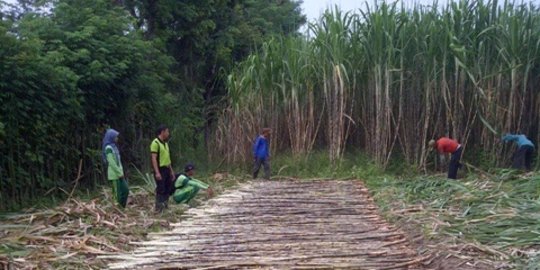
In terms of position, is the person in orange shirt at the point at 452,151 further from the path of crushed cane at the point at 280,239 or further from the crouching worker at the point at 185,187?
the crouching worker at the point at 185,187

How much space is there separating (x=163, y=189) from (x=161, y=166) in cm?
27

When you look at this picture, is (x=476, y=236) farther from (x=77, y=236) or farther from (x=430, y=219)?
(x=77, y=236)

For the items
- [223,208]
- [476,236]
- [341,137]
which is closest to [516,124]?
[341,137]

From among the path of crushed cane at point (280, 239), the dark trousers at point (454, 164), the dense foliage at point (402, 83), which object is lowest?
the path of crushed cane at point (280, 239)

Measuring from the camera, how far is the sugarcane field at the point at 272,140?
5352 millimetres

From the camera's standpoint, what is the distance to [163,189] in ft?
25.5

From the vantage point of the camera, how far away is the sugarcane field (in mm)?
5352

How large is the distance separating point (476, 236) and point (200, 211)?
3726 mm

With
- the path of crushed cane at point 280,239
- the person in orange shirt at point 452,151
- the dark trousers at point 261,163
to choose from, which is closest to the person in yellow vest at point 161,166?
the path of crushed cane at point 280,239

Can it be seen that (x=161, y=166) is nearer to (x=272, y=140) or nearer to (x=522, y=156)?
(x=522, y=156)

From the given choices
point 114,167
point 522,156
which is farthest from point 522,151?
point 114,167

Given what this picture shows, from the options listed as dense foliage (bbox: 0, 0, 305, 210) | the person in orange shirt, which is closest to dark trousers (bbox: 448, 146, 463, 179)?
the person in orange shirt

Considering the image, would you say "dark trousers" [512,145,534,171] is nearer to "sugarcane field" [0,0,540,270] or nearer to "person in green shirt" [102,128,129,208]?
"sugarcane field" [0,0,540,270]

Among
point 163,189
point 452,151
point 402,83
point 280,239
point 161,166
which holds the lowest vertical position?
point 280,239
